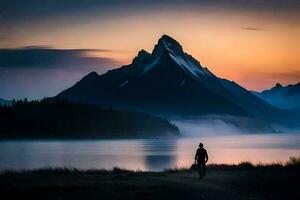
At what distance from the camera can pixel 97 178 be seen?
36.3m

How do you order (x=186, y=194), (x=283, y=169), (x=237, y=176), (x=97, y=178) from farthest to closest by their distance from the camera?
(x=283, y=169) → (x=237, y=176) → (x=97, y=178) → (x=186, y=194)

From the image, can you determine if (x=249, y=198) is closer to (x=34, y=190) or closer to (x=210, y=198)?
(x=210, y=198)

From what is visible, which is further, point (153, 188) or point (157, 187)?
point (157, 187)

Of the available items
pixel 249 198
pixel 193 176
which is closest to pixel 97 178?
pixel 193 176

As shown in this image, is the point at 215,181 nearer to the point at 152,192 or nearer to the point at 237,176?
the point at 237,176

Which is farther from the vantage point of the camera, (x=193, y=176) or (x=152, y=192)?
(x=193, y=176)

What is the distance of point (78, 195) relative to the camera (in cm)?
2861

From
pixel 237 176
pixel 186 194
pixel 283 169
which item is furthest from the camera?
pixel 283 169

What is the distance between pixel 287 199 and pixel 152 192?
7028mm

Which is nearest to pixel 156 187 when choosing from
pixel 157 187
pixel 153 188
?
pixel 157 187

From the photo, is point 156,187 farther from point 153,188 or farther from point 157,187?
point 153,188

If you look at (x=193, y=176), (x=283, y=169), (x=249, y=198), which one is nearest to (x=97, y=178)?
(x=193, y=176)

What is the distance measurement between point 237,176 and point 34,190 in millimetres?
15304

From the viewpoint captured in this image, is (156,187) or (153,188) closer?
(153,188)
